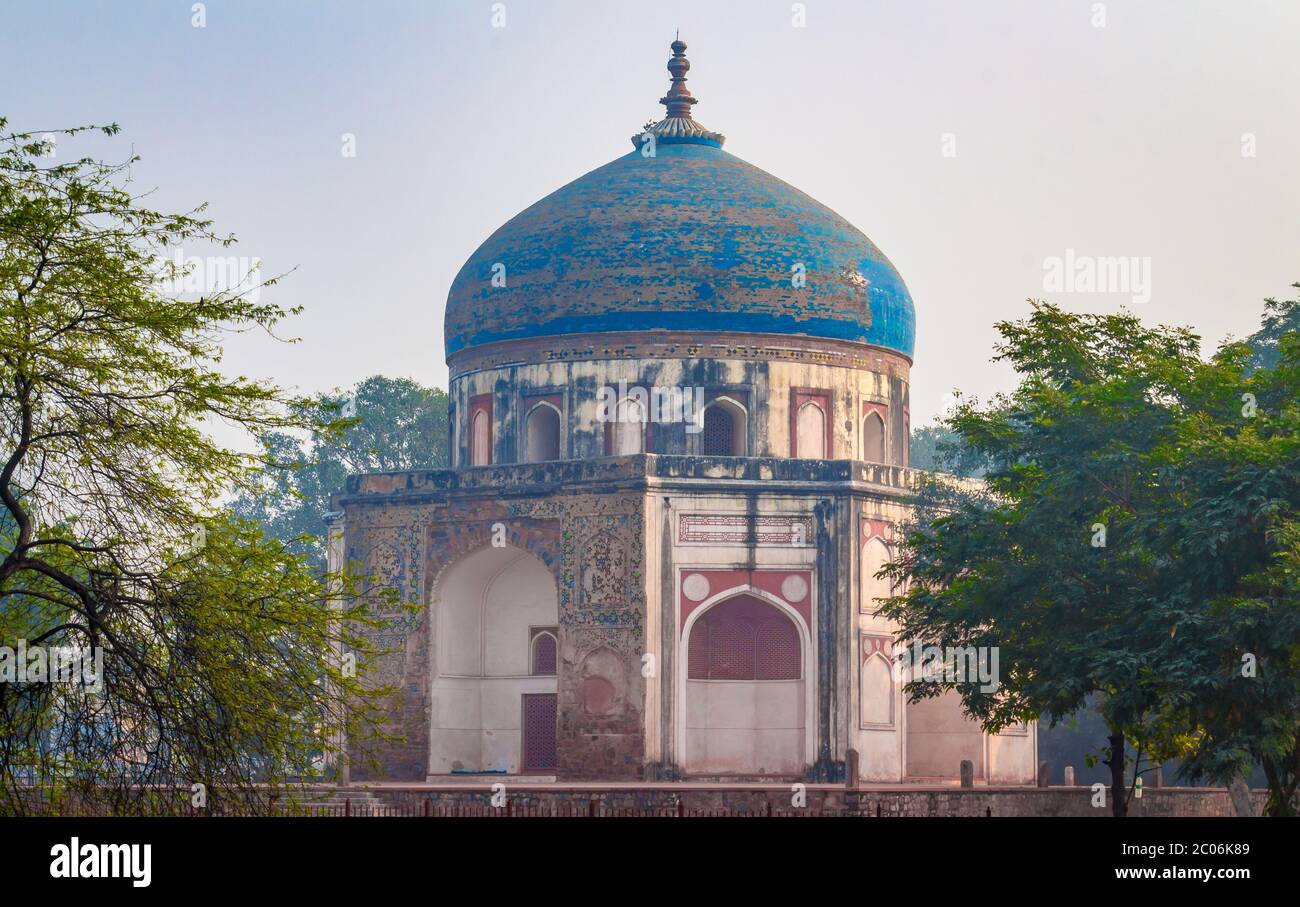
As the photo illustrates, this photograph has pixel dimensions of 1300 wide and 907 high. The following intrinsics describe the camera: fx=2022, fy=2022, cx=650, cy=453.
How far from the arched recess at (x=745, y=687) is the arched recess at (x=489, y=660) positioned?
8.06 ft

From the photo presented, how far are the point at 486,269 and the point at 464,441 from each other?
280cm

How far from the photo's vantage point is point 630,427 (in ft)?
99.1

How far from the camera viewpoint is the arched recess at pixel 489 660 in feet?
96.3

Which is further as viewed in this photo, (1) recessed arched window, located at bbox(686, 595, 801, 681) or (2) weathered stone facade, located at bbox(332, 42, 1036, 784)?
(1) recessed arched window, located at bbox(686, 595, 801, 681)

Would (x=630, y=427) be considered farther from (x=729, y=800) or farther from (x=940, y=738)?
(x=729, y=800)

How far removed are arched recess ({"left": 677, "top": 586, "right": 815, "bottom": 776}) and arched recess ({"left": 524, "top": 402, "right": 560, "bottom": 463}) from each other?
14.3ft

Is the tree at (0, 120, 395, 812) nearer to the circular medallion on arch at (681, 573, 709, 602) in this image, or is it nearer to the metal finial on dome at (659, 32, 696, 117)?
the circular medallion on arch at (681, 573, 709, 602)

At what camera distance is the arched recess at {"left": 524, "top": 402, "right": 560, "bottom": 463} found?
31.0 meters

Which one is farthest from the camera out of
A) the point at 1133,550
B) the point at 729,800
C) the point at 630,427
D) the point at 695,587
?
the point at 630,427

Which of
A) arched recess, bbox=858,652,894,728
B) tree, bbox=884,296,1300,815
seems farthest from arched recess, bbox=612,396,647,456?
tree, bbox=884,296,1300,815

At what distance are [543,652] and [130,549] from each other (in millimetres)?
16284

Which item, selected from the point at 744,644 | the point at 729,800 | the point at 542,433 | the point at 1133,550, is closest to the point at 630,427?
the point at 542,433
